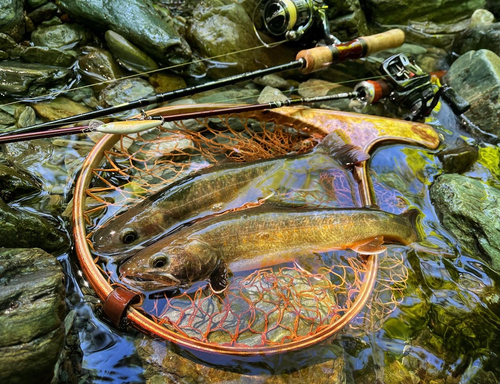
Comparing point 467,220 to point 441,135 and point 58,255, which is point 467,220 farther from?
point 58,255

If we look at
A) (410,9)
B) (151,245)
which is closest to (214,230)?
(151,245)

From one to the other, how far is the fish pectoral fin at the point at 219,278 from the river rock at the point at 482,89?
5255 millimetres

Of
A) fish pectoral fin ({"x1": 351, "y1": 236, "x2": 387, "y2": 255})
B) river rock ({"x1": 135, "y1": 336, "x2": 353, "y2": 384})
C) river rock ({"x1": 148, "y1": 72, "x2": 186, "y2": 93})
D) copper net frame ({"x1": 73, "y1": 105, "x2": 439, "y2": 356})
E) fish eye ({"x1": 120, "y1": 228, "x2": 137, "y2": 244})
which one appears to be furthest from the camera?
river rock ({"x1": 148, "y1": 72, "x2": 186, "y2": 93})

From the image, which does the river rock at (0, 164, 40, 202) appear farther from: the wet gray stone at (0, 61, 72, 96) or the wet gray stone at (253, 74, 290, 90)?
the wet gray stone at (253, 74, 290, 90)

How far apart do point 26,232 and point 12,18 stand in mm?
3769

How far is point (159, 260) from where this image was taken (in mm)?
2879

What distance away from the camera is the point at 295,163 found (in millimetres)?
3908

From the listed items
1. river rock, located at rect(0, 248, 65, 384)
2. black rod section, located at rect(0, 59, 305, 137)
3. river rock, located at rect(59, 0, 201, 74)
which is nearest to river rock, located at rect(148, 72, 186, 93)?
river rock, located at rect(59, 0, 201, 74)

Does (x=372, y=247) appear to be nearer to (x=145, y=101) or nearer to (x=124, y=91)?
(x=145, y=101)

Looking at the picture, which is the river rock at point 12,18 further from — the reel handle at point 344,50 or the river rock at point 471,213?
the river rock at point 471,213

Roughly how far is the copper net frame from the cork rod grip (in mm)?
1221

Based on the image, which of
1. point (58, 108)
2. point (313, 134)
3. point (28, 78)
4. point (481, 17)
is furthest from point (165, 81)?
point (481, 17)

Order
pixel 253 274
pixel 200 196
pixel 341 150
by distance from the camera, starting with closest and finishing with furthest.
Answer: pixel 253 274 < pixel 200 196 < pixel 341 150

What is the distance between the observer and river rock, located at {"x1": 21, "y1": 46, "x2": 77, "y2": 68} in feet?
16.3
